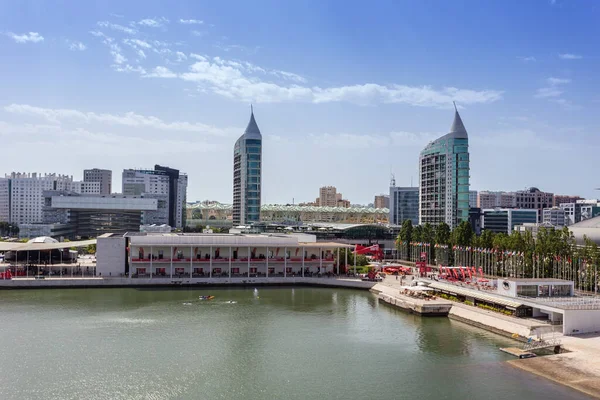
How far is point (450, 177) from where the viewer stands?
136 meters

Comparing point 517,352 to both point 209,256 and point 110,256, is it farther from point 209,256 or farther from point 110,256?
point 110,256

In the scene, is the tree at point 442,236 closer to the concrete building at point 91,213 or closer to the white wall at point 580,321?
the white wall at point 580,321

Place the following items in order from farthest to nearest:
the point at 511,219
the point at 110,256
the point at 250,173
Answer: the point at 511,219, the point at 250,173, the point at 110,256

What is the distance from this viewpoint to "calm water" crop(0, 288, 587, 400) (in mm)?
34000

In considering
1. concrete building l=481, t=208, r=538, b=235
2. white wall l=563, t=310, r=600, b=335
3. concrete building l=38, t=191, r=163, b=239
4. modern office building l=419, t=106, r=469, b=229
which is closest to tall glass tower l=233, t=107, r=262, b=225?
concrete building l=38, t=191, r=163, b=239

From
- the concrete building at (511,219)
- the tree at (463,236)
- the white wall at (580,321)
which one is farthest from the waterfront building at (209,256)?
the concrete building at (511,219)

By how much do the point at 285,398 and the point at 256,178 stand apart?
127 meters

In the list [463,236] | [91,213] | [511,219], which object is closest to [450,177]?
[463,236]

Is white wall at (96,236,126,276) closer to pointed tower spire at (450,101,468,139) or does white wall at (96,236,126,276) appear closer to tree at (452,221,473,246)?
tree at (452,221,473,246)

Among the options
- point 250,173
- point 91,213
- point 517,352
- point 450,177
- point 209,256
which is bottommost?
point 517,352

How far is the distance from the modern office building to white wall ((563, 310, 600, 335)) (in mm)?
88737

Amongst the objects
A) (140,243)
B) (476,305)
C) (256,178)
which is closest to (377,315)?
(476,305)

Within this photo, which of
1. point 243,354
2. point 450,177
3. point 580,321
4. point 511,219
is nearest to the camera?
point 243,354

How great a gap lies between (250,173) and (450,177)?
185 feet
